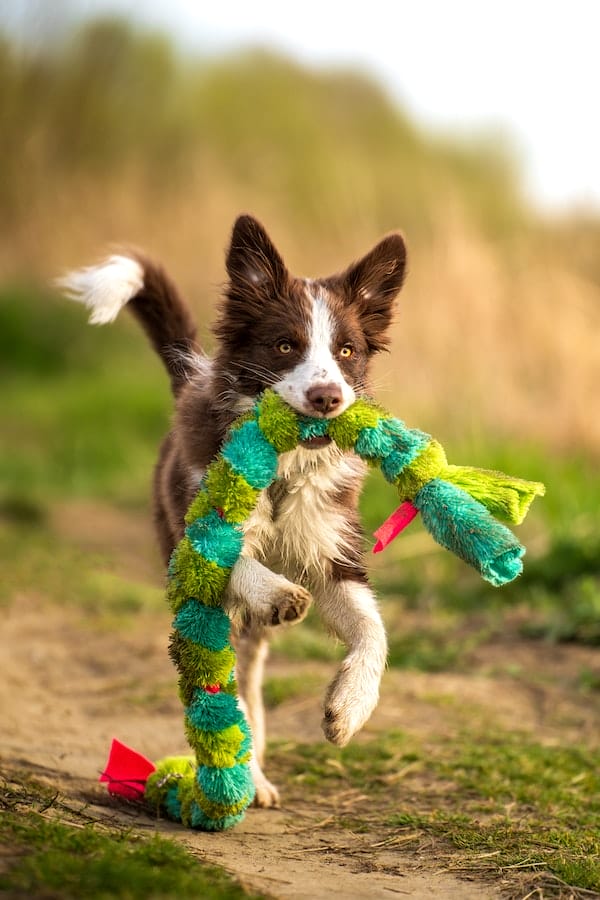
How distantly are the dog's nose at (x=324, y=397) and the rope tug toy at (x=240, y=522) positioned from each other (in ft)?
0.20

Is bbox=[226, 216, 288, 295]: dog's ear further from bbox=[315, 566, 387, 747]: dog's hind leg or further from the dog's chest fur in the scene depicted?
bbox=[315, 566, 387, 747]: dog's hind leg

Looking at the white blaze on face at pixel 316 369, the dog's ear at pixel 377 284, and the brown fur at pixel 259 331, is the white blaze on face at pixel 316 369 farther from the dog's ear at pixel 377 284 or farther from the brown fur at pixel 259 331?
the dog's ear at pixel 377 284

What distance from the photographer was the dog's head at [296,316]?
12.9 feet

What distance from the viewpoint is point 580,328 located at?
10109mm

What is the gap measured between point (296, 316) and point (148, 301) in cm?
122

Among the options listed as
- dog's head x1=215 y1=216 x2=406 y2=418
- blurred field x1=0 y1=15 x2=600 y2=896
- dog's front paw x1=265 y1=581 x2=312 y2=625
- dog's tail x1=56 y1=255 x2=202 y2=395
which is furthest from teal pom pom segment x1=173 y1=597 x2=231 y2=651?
dog's tail x1=56 y1=255 x2=202 y2=395

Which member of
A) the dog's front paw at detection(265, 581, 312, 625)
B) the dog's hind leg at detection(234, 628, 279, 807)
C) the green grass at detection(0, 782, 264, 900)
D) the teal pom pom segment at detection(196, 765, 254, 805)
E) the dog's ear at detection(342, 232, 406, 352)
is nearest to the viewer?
the green grass at detection(0, 782, 264, 900)

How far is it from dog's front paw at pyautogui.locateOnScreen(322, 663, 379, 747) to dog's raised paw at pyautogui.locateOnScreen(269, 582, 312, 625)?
35 centimetres

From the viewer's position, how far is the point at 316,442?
3.69 m

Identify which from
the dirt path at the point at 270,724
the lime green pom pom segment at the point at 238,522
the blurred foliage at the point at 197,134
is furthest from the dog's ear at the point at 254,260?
the blurred foliage at the point at 197,134

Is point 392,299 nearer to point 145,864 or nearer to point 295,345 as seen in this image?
point 295,345

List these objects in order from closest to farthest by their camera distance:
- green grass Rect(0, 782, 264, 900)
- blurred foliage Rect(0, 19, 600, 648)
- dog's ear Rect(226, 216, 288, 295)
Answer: green grass Rect(0, 782, 264, 900) → dog's ear Rect(226, 216, 288, 295) → blurred foliage Rect(0, 19, 600, 648)

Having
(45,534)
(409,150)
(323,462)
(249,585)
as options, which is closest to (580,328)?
(45,534)

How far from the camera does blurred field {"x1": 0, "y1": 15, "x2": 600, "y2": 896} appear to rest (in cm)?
691
